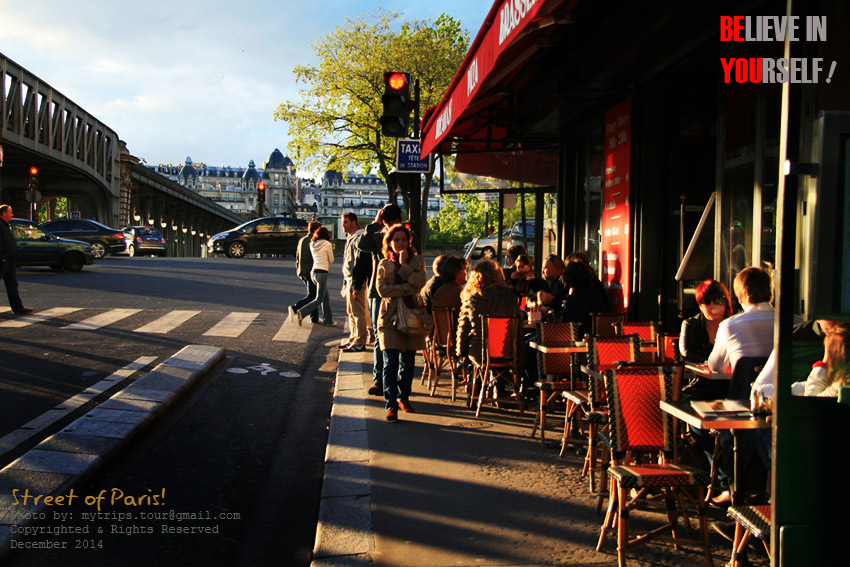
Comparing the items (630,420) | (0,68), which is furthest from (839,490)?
(0,68)

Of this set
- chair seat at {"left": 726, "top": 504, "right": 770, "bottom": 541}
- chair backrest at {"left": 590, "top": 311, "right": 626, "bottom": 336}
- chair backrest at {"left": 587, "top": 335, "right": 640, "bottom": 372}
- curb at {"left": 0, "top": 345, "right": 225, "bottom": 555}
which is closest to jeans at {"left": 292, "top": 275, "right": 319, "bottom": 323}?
curb at {"left": 0, "top": 345, "right": 225, "bottom": 555}

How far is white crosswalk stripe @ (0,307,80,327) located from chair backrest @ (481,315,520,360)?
8.06 m

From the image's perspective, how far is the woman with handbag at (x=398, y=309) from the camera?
21.7ft

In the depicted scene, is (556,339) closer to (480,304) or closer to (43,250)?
(480,304)

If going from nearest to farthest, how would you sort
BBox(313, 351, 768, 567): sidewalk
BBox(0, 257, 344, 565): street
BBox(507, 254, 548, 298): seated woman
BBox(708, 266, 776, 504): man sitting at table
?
BBox(313, 351, 768, 567): sidewalk < BBox(0, 257, 344, 565): street < BBox(708, 266, 776, 504): man sitting at table < BBox(507, 254, 548, 298): seated woman

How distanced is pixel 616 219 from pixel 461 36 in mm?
34294

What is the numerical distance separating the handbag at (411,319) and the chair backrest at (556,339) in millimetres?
994

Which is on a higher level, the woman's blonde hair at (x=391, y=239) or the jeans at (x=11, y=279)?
the woman's blonde hair at (x=391, y=239)

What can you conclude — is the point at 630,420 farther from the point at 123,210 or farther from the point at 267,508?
the point at 123,210

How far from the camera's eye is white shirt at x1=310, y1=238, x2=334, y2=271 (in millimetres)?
12406

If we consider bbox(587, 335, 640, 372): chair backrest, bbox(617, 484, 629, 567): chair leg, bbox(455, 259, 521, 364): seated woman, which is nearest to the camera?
bbox(617, 484, 629, 567): chair leg

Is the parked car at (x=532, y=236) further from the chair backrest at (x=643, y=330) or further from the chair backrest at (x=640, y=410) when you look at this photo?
the chair backrest at (x=640, y=410)

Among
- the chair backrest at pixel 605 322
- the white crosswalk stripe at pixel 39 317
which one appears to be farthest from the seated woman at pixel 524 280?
the white crosswalk stripe at pixel 39 317

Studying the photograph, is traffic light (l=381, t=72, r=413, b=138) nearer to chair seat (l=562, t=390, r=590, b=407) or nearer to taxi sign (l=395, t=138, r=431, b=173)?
taxi sign (l=395, t=138, r=431, b=173)
